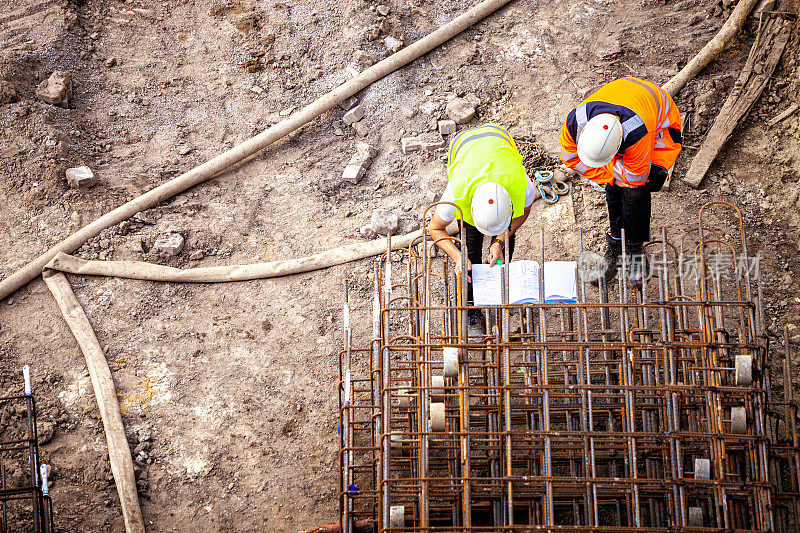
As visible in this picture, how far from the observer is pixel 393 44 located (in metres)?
9.09

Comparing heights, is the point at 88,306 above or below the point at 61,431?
above

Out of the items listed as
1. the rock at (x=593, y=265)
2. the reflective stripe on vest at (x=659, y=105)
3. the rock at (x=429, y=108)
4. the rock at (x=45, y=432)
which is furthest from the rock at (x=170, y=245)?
the reflective stripe on vest at (x=659, y=105)

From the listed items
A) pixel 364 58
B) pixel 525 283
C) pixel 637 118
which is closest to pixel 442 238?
pixel 525 283

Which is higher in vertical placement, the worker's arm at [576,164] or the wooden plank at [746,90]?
the wooden plank at [746,90]

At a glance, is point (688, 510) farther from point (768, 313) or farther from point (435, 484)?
point (768, 313)

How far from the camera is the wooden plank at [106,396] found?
5531 millimetres

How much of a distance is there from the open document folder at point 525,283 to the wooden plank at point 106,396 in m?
3.04

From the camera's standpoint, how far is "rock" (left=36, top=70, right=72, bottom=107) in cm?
853

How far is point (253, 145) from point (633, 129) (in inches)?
173

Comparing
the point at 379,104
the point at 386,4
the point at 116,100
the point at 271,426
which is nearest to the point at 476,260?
the point at 271,426

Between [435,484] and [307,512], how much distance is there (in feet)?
3.48

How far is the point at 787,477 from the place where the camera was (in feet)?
18.2

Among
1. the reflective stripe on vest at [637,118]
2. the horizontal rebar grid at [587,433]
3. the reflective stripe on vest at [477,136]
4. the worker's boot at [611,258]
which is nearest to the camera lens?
the horizontal rebar grid at [587,433]

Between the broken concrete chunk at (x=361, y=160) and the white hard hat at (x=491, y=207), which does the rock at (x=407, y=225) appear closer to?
the broken concrete chunk at (x=361, y=160)
